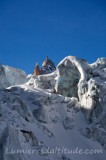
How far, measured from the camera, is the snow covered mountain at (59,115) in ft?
78.6

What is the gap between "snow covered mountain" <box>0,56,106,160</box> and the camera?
78.6ft

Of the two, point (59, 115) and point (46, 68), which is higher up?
point (46, 68)

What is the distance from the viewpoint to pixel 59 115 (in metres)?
30.9

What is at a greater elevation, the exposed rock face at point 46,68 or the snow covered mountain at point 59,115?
the exposed rock face at point 46,68

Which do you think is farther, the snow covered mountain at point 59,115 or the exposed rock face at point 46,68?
the exposed rock face at point 46,68

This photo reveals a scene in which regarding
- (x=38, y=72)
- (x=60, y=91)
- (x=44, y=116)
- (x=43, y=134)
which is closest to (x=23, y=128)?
(x=43, y=134)

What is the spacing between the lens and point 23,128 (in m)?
25.0

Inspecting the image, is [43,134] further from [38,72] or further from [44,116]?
Answer: [38,72]

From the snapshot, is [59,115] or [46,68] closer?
[59,115]

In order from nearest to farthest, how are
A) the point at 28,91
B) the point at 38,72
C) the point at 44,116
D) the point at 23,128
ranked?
1. the point at 23,128
2. the point at 44,116
3. the point at 28,91
4. the point at 38,72

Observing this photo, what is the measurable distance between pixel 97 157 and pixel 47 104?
6.49 m

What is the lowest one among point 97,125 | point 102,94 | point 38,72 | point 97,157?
point 97,157

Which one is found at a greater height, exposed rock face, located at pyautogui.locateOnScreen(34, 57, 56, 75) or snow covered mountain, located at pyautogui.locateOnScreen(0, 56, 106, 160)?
exposed rock face, located at pyautogui.locateOnScreen(34, 57, 56, 75)

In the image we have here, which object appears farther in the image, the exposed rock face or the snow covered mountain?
the exposed rock face
